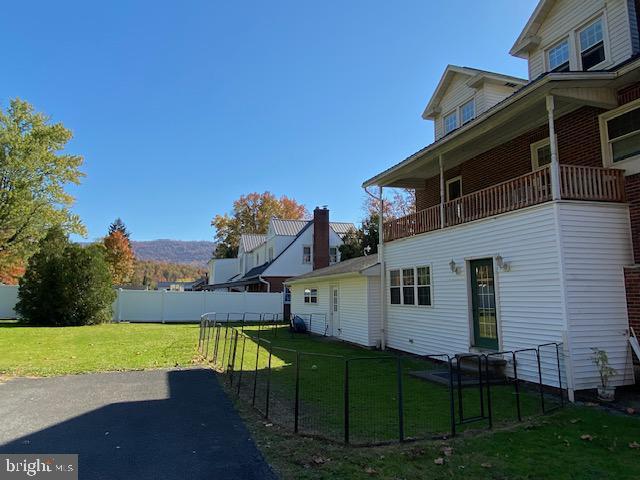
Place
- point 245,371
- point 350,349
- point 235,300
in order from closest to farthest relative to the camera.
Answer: point 245,371, point 350,349, point 235,300

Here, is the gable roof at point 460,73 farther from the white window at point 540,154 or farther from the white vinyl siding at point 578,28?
the white window at point 540,154

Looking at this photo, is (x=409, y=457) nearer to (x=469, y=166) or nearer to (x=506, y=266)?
(x=506, y=266)

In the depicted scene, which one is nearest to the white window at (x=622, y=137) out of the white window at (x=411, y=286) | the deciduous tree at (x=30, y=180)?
the white window at (x=411, y=286)

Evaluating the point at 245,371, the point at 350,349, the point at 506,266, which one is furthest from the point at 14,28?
the point at 506,266

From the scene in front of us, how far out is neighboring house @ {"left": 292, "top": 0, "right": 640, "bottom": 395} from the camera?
26.9 ft

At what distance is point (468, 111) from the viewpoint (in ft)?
47.5

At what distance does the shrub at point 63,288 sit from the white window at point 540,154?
24157 mm

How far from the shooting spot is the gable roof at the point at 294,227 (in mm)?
35312

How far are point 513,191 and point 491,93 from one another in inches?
207

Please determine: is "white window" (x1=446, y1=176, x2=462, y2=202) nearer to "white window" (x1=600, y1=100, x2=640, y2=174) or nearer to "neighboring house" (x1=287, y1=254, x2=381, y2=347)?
"neighboring house" (x1=287, y1=254, x2=381, y2=347)

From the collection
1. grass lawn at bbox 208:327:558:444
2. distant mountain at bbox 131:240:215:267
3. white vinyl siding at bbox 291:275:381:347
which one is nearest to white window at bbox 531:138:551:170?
grass lawn at bbox 208:327:558:444

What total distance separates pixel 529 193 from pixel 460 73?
264 inches

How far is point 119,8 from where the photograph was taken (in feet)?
39.2

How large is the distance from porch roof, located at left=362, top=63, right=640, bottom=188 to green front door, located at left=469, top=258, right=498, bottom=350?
332cm
